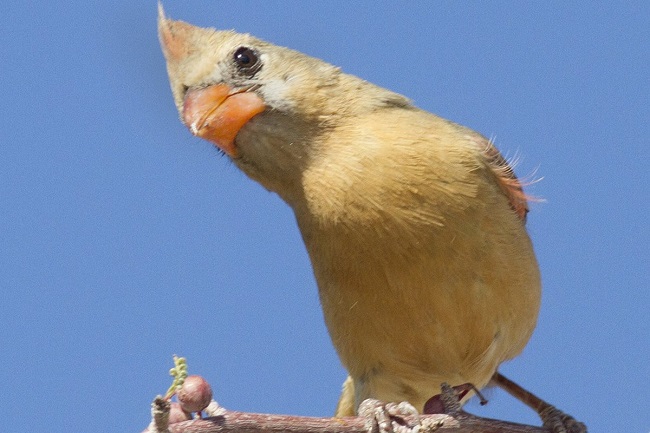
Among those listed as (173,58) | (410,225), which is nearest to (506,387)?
(410,225)

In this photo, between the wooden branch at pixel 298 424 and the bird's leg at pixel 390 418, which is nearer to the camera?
the wooden branch at pixel 298 424

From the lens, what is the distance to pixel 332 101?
470 centimetres

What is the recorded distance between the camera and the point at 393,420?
12.7 ft

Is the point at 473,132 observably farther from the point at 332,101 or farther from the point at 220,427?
the point at 220,427

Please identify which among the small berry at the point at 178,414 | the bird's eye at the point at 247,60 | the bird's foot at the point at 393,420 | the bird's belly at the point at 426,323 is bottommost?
the small berry at the point at 178,414

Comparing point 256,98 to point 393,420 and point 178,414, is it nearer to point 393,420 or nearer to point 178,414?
point 393,420

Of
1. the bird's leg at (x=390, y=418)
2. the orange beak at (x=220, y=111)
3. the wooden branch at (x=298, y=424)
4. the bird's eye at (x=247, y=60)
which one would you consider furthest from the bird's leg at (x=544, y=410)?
the bird's eye at (x=247, y=60)

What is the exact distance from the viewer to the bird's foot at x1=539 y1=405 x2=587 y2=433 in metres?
4.97

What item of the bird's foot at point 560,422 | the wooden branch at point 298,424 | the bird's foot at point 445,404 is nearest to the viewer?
the wooden branch at point 298,424

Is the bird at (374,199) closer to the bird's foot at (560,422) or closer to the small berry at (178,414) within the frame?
the bird's foot at (560,422)

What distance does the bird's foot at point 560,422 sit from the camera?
16.3 feet

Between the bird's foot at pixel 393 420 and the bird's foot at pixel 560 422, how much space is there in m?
1.19

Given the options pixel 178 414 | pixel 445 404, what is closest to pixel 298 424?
pixel 178 414

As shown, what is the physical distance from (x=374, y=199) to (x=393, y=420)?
1.00 metres
